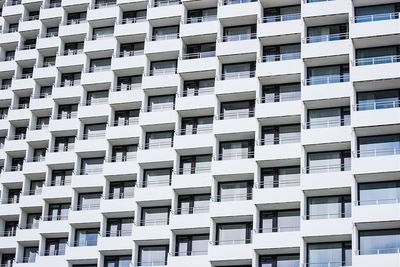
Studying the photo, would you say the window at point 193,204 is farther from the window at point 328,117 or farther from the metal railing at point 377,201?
the metal railing at point 377,201

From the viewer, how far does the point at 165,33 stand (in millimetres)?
79750

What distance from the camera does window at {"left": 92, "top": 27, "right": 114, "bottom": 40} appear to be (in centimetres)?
8257

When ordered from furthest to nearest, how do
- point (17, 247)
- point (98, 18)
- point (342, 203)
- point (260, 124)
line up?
point (98, 18)
point (17, 247)
point (260, 124)
point (342, 203)

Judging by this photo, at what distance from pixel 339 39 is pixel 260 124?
10.1 metres

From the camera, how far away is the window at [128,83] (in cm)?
7869

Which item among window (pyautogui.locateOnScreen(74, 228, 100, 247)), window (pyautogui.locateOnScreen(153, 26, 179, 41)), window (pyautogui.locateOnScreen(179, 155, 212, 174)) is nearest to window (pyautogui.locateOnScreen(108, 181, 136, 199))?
window (pyautogui.locateOnScreen(74, 228, 100, 247))

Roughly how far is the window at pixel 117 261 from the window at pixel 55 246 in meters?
4.80

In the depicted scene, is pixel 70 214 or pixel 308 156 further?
pixel 70 214

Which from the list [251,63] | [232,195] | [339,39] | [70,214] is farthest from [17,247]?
[339,39]

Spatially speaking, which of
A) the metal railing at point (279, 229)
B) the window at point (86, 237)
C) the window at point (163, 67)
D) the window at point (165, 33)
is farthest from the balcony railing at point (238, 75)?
the window at point (86, 237)

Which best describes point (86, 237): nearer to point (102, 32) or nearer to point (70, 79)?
point (70, 79)

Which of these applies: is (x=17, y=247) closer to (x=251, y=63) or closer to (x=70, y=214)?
(x=70, y=214)

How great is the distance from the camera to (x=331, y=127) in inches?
2680

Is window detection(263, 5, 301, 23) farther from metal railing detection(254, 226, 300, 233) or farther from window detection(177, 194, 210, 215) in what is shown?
metal railing detection(254, 226, 300, 233)
